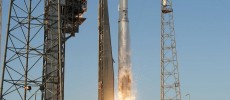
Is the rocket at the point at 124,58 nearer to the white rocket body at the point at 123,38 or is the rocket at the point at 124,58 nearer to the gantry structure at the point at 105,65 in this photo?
the white rocket body at the point at 123,38

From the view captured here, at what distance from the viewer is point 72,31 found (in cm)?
4903

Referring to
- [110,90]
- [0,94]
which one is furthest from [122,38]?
[0,94]

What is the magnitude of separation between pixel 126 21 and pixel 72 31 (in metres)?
7.28

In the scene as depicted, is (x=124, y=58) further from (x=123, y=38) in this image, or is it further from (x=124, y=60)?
(x=123, y=38)

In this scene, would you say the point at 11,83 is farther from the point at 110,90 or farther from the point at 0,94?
the point at 110,90

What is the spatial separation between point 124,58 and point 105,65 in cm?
218

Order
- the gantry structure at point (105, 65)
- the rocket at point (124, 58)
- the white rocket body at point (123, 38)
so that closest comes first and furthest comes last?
the gantry structure at point (105, 65)
the rocket at point (124, 58)
the white rocket body at point (123, 38)

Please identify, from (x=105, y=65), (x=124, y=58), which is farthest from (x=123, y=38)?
(x=105, y=65)

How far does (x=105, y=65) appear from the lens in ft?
141

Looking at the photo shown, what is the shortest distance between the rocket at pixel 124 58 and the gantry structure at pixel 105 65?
976mm

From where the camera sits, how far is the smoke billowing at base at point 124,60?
43.2 metres

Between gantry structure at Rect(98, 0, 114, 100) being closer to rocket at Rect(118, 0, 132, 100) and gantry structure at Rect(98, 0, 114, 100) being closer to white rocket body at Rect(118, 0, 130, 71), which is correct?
rocket at Rect(118, 0, 132, 100)

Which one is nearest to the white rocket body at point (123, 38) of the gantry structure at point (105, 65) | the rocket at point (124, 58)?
the rocket at point (124, 58)

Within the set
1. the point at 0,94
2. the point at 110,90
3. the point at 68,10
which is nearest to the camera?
the point at 0,94
